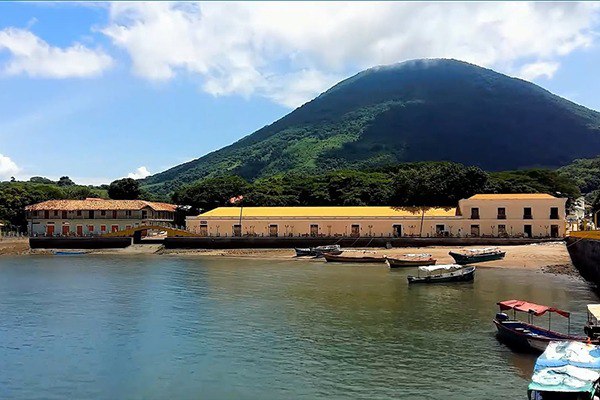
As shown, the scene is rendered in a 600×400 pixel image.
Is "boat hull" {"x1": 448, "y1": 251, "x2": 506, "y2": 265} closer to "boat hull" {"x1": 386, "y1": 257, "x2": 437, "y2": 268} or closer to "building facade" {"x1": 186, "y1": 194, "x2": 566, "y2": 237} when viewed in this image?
"boat hull" {"x1": 386, "y1": 257, "x2": 437, "y2": 268}

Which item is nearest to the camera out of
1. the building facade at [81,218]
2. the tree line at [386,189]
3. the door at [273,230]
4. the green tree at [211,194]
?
the door at [273,230]

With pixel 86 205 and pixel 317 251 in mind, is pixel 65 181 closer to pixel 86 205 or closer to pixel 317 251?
pixel 86 205

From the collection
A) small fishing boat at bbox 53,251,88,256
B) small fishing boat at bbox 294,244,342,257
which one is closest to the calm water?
small fishing boat at bbox 294,244,342,257

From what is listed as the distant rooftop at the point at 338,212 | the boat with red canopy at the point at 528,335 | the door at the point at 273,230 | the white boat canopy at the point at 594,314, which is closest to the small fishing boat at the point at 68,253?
the distant rooftop at the point at 338,212

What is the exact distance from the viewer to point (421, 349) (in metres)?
21.9

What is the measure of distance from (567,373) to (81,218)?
75.9 metres

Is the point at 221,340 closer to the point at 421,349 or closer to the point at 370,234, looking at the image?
the point at 421,349

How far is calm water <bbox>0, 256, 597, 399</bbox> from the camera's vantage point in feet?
59.3

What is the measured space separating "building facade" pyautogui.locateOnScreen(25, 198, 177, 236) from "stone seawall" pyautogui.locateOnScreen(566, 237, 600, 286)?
56391mm

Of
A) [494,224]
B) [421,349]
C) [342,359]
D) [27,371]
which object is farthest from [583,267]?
[27,371]

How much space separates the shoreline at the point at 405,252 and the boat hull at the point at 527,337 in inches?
967

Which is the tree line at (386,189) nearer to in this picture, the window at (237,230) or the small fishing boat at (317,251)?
the window at (237,230)

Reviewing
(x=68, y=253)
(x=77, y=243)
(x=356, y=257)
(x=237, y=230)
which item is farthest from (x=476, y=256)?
(x=77, y=243)

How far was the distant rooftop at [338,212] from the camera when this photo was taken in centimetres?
6994
